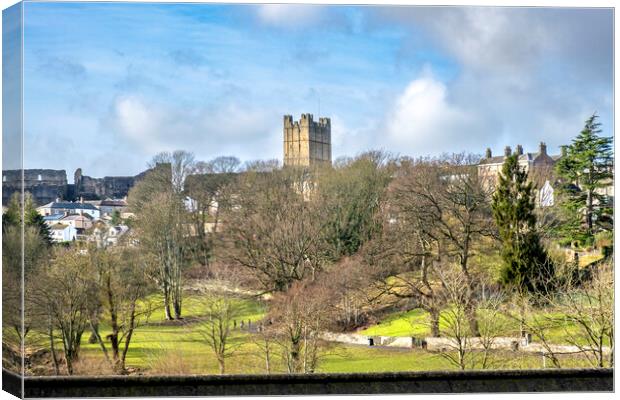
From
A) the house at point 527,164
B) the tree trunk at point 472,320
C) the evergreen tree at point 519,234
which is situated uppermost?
the house at point 527,164

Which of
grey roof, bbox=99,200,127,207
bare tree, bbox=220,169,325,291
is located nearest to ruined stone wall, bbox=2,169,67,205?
grey roof, bbox=99,200,127,207

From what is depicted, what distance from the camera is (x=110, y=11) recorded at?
376 inches

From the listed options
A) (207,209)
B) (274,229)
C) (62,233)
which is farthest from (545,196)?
(62,233)

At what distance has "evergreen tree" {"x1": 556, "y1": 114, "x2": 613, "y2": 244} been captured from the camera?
36.4 ft

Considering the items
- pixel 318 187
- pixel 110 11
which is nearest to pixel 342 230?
pixel 318 187

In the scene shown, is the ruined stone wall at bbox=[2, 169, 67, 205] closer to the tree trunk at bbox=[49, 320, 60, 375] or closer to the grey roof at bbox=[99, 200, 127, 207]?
the grey roof at bbox=[99, 200, 127, 207]

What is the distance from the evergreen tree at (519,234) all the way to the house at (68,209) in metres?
5.67

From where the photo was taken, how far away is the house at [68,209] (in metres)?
9.85

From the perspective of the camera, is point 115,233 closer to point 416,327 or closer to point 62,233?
point 62,233

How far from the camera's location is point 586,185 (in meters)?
12.1

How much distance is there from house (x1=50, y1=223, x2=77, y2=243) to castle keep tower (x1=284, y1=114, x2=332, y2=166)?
3.07 meters

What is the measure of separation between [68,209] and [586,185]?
6924 mm

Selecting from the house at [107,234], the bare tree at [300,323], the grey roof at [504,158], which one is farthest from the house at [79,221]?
the grey roof at [504,158]

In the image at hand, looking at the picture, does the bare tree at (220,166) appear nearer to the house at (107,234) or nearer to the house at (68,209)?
the house at (107,234)
